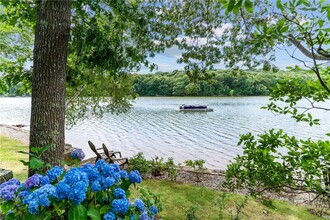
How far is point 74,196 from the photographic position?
1142 millimetres

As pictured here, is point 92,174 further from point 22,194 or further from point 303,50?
point 303,50

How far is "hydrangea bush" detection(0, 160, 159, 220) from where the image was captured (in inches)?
45.4

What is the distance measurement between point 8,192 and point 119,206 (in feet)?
2.09

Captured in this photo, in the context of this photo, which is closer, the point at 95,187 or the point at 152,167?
the point at 95,187

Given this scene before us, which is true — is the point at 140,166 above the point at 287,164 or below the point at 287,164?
below

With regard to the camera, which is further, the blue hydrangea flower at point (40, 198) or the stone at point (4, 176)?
the stone at point (4, 176)

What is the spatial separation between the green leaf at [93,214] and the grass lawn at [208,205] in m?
2.98

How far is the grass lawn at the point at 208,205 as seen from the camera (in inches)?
170

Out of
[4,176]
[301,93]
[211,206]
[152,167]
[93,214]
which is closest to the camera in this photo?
[93,214]

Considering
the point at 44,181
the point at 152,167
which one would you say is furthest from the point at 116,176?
the point at 152,167

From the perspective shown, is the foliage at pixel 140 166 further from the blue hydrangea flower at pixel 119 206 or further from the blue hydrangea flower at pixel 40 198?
the blue hydrangea flower at pixel 40 198

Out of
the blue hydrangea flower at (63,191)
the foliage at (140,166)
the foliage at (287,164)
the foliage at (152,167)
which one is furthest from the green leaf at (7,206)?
the foliage at (140,166)

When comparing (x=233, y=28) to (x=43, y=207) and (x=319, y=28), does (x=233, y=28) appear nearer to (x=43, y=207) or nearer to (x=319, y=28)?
(x=319, y=28)

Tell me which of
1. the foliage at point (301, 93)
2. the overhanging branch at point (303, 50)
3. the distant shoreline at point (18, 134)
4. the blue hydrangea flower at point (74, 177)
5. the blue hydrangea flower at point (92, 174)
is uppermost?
the overhanging branch at point (303, 50)
